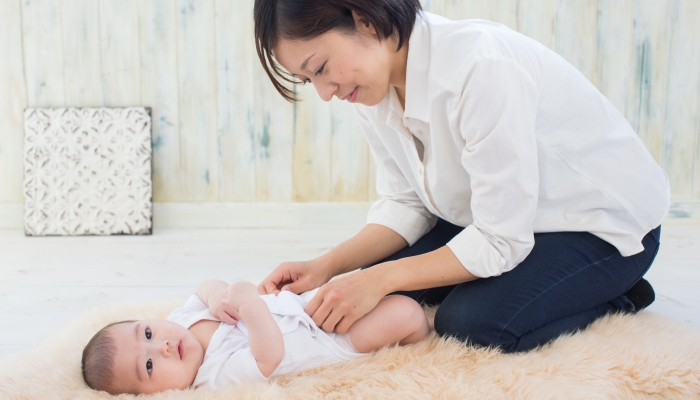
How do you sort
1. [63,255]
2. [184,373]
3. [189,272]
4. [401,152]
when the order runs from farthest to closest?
[63,255], [189,272], [401,152], [184,373]

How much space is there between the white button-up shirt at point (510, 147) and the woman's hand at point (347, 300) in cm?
18

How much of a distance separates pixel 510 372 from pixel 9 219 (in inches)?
95.9

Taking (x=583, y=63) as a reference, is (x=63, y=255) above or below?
below

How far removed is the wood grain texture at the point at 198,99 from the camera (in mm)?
2658

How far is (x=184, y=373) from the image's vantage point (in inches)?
45.8

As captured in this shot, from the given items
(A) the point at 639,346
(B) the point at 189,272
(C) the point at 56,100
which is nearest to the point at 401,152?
(A) the point at 639,346

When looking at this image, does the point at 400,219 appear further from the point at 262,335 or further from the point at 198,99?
the point at 198,99

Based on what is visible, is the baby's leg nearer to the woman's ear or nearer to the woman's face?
the woman's face

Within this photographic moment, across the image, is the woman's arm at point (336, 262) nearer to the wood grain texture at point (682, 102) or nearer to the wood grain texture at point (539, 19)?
the wood grain texture at point (539, 19)

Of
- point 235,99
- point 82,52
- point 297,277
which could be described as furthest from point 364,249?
point 82,52

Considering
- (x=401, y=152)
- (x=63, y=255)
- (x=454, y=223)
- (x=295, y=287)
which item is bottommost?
(x=63, y=255)

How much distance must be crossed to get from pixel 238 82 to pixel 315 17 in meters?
1.72

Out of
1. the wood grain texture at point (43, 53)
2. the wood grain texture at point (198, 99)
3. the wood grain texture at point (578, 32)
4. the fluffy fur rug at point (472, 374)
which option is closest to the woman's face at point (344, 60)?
the fluffy fur rug at point (472, 374)

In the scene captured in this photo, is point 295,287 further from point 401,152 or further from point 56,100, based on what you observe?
point 56,100
